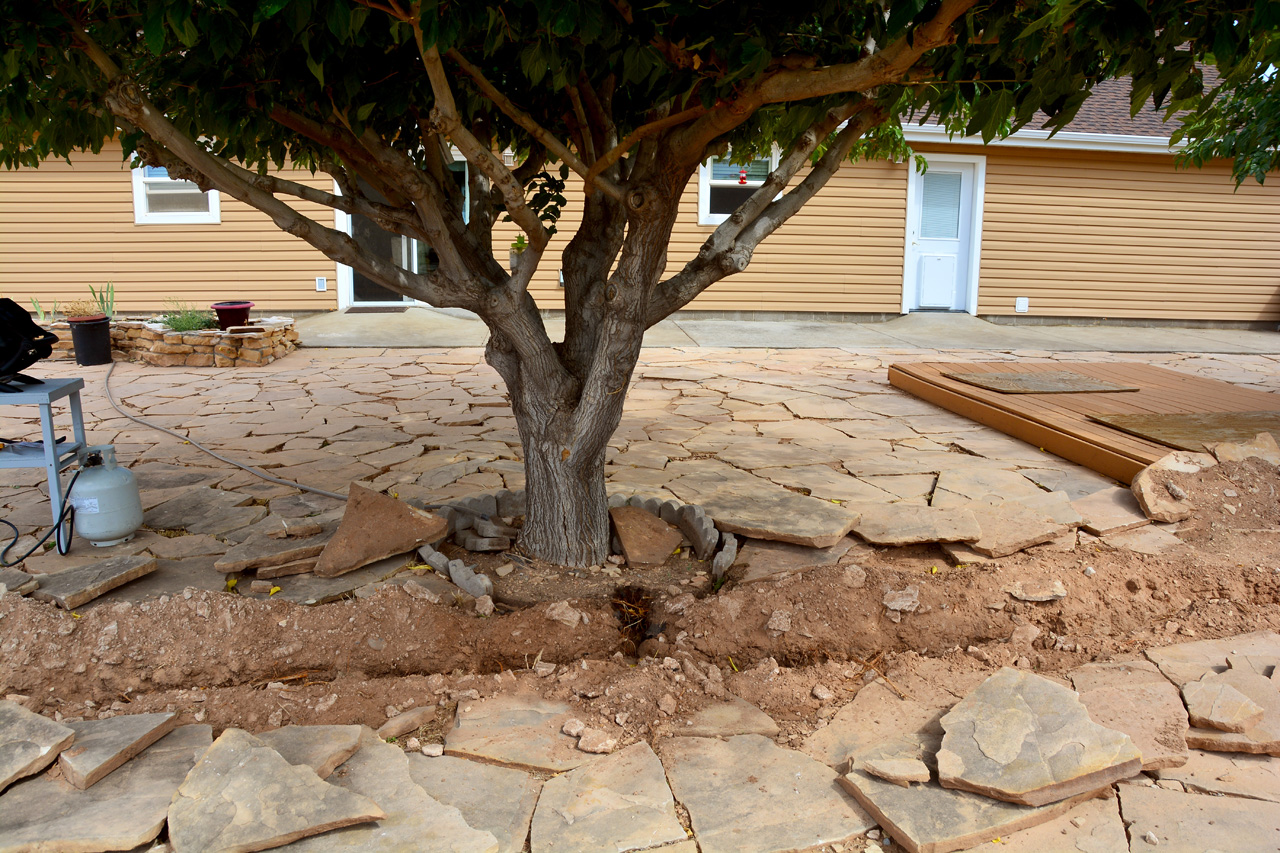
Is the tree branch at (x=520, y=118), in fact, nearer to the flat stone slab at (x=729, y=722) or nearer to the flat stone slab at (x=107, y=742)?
the flat stone slab at (x=729, y=722)

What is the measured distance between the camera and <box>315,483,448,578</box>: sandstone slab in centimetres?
352

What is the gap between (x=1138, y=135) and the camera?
12.5m

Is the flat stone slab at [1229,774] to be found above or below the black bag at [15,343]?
below

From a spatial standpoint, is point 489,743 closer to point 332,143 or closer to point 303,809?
point 303,809

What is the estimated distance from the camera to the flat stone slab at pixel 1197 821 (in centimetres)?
208

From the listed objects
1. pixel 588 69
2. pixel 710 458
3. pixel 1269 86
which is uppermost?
pixel 1269 86

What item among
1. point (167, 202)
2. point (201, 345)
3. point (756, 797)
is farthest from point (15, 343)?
point (167, 202)

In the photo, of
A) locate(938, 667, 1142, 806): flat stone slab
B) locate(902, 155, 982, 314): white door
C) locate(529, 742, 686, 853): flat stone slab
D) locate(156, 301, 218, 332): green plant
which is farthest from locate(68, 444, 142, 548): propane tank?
locate(902, 155, 982, 314): white door

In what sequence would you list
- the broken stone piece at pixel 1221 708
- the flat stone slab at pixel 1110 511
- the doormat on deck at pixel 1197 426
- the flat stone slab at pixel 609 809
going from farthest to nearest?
the doormat on deck at pixel 1197 426, the flat stone slab at pixel 1110 511, the broken stone piece at pixel 1221 708, the flat stone slab at pixel 609 809

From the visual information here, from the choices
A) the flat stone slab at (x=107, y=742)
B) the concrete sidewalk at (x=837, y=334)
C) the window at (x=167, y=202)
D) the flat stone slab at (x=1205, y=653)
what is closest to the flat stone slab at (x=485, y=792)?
the flat stone slab at (x=107, y=742)

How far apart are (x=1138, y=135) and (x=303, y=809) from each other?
14.1 metres

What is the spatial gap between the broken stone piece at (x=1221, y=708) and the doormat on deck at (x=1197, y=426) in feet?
7.98

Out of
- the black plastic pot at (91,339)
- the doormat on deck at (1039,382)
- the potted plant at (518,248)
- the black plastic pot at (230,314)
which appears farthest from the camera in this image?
the black plastic pot at (230,314)

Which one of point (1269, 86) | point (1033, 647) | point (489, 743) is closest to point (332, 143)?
point (489, 743)
